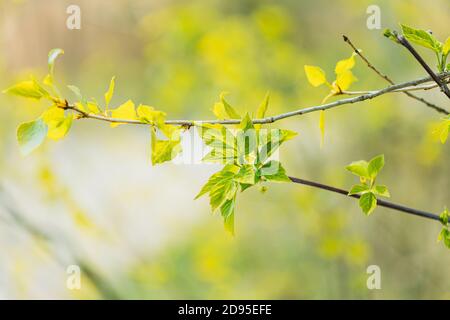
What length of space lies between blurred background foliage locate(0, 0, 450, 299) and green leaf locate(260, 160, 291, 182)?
3.14 feet

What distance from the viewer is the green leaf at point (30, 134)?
47 cm

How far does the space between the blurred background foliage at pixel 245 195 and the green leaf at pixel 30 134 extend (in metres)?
0.89

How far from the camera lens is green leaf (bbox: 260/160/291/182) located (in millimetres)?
477

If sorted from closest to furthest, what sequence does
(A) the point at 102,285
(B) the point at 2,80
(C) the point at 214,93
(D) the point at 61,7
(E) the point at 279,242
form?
(A) the point at 102,285, (B) the point at 2,80, (C) the point at 214,93, (E) the point at 279,242, (D) the point at 61,7

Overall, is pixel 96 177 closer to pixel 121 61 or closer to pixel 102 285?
pixel 121 61

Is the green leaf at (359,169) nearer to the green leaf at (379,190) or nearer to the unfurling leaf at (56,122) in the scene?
the green leaf at (379,190)

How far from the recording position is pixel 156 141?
0.46 m

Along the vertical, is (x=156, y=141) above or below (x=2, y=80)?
below

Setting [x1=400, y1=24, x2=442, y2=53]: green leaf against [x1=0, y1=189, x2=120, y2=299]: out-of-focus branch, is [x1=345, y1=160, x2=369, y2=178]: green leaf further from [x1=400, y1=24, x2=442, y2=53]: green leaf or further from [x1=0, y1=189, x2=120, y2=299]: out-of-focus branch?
[x1=0, y1=189, x2=120, y2=299]: out-of-focus branch

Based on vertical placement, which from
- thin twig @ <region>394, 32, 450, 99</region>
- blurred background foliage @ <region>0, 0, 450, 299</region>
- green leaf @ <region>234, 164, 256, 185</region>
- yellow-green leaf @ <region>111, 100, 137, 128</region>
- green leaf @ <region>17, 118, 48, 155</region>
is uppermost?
blurred background foliage @ <region>0, 0, 450, 299</region>

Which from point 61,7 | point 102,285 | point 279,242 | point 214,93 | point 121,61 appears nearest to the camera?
point 102,285

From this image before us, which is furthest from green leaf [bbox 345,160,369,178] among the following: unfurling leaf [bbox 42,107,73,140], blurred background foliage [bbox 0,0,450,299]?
blurred background foliage [bbox 0,0,450,299]

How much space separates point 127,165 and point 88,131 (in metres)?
0.49

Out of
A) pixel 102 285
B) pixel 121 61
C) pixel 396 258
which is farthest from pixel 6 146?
pixel 121 61
